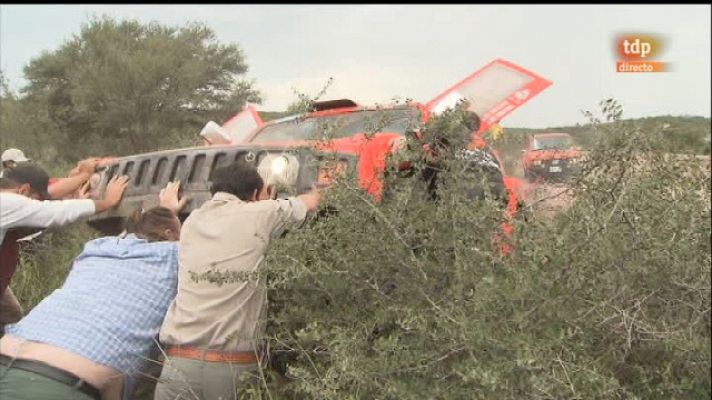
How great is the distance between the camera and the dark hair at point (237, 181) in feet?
11.3

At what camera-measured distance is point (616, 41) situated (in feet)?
8.13

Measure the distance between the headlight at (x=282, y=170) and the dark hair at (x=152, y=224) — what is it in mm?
542

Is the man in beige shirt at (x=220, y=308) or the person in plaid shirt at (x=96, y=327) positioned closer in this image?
the person in plaid shirt at (x=96, y=327)

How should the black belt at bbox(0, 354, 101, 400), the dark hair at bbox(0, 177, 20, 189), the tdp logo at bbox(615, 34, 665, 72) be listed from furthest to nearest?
1. the dark hair at bbox(0, 177, 20, 189)
2. the black belt at bbox(0, 354, 101, 400)
3. the tdp logo at bbox(615, 34, 665, 72)

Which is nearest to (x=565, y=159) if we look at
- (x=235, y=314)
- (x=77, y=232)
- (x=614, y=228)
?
(x=614, y=228)

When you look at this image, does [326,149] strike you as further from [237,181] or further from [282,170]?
[282,170]

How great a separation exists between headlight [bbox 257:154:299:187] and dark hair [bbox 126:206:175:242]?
0.54 meters

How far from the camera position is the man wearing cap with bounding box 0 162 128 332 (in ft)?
11.9

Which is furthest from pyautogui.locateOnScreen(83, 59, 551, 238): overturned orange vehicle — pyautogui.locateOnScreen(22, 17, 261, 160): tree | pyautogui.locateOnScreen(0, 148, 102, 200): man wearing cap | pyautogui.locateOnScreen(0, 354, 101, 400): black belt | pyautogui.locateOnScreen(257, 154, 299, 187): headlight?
pyautogui.locateOnScreen(22, 17, 261, 160): tree

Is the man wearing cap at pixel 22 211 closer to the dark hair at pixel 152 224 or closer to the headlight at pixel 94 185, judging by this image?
the dark hair at pixel 152 224

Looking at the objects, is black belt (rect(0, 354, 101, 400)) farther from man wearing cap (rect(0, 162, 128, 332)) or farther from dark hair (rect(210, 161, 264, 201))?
dark hair (rect(210, 161, 264, 201))

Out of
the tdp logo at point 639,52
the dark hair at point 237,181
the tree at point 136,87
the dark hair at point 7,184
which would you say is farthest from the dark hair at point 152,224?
the tree at point 136,87

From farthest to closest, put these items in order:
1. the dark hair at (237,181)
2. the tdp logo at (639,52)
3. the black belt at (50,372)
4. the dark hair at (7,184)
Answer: the dark hair at (7,184) < the dark hair at (237,181) < the black belt at (50,372) < the tdp logo at (639,52)

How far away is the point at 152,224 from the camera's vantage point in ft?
11.7
